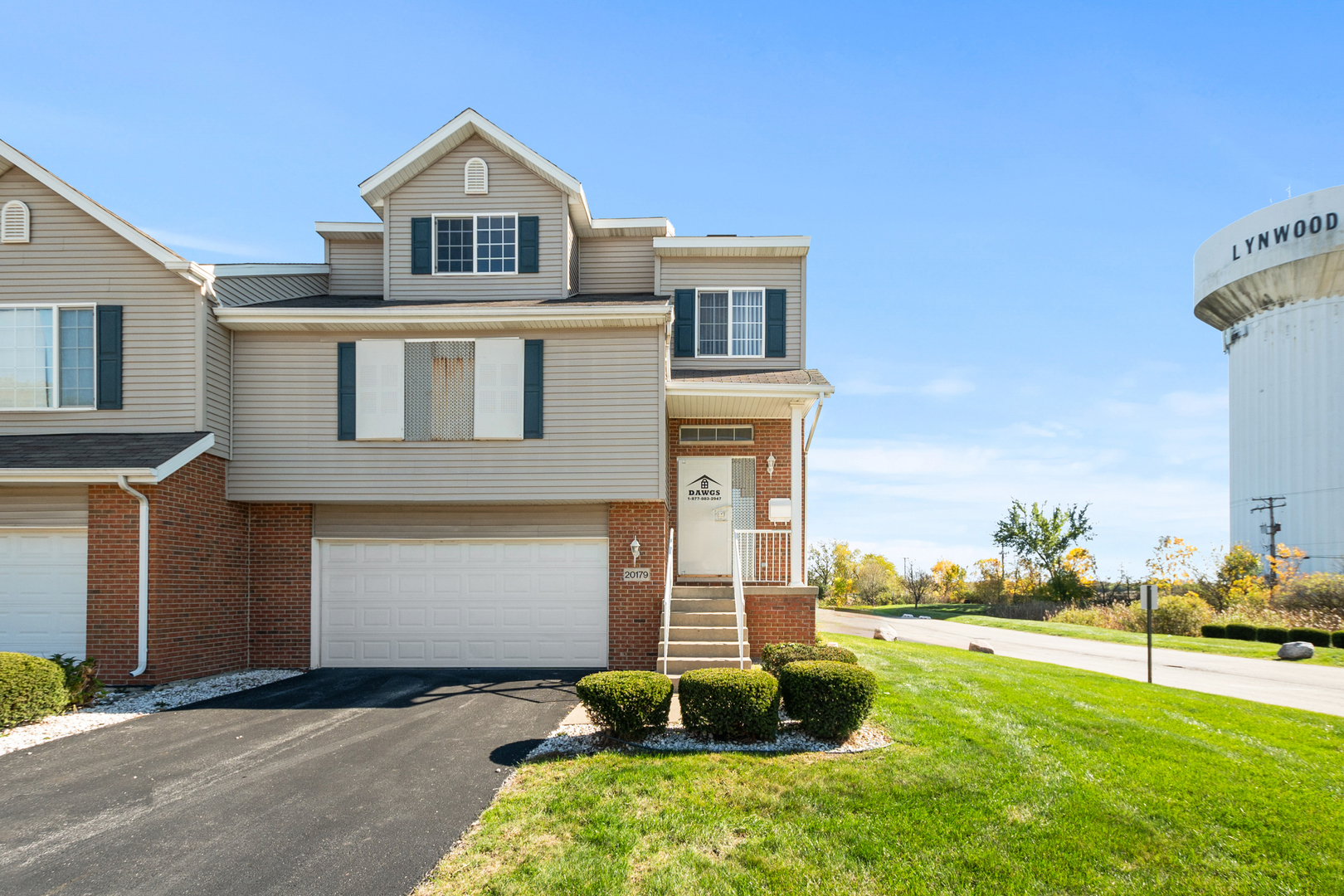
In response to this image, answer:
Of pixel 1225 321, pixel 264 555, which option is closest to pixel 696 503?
pixel 264 555

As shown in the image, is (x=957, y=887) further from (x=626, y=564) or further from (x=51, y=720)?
(x=51, y=720)

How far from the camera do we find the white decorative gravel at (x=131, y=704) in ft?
27.8

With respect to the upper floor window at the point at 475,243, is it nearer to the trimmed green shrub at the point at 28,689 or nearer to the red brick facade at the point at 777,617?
the red brick facade at the point at 777,617

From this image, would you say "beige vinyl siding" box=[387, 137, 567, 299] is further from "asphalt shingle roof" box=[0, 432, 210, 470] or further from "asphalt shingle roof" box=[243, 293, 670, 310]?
"asphalt shingle roof" box=[0, 432, 210, 470]

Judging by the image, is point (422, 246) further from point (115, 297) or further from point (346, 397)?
point (115, 297)

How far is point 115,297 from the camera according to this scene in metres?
12.1

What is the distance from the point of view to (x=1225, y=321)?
3616 centimetres

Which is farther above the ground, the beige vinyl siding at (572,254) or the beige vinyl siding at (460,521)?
the beige vinyl siding at (572,254)

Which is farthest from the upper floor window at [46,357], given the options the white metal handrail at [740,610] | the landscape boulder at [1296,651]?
the landscape boulder at [1296,651]

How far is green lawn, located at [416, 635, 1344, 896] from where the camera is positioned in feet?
17.3

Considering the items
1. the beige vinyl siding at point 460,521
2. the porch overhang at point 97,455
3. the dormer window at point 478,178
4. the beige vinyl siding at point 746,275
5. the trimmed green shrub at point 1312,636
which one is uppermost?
the dormer window at point 478,178

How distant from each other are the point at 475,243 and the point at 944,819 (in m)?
11.4

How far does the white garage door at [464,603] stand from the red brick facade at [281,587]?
29 cm

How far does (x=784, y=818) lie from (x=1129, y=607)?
2480 centimetres
